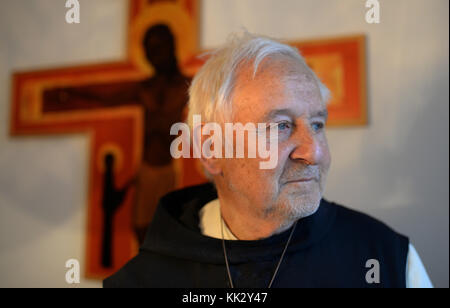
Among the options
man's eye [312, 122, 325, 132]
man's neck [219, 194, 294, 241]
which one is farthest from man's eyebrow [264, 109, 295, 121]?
man's neck [219, 194, 294, 241]

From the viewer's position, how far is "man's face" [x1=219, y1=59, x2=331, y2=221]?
937mm

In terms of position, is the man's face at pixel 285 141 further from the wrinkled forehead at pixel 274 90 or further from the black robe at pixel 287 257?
the black robe at pixel 287 257

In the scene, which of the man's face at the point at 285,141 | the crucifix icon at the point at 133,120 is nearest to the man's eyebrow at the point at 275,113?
the man's face at the point at 285,141

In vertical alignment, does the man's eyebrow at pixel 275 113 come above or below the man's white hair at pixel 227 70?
below

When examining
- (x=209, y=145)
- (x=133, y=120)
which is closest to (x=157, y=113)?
(x=133, y=120)

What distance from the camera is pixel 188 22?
1542mm

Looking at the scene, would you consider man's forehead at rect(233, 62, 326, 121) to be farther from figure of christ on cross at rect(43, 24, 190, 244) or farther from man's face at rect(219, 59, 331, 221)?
figure of christ on cross at rect(43, 24, 190, 244)

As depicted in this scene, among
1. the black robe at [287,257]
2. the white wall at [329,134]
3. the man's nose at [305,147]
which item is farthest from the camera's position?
the white wall at [329,134]

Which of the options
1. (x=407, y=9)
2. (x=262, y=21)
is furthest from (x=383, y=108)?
(x=262, y=21)

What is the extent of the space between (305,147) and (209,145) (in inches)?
12.8

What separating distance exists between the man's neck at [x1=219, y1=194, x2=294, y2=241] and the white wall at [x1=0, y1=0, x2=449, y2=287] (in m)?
0.46

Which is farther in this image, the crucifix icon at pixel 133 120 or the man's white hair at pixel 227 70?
the crucifix icon at pixel 133 120

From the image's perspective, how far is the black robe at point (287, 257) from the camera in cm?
103

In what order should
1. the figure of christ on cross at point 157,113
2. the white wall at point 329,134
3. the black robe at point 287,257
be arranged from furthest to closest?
1. the figure of christ on cross at point 157,113
2. the white wall at point 329,134
3. the black robe at point 287,257
